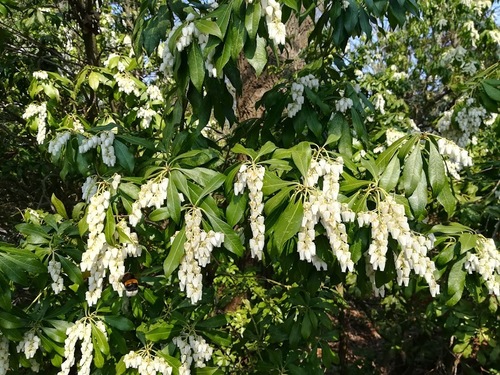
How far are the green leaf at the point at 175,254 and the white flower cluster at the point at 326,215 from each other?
1.37ft

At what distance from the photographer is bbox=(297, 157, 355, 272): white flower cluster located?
5.01 feet

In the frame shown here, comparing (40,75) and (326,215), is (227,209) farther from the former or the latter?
(40,75)

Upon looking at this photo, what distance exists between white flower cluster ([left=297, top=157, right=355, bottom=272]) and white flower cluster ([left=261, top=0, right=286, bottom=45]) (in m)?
0.48

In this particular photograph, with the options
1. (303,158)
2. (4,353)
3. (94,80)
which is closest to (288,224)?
(303,158)

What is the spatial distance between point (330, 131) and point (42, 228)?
1489mm

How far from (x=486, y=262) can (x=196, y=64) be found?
51.9 inches

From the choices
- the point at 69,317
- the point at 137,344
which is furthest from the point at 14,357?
the point at 137,344


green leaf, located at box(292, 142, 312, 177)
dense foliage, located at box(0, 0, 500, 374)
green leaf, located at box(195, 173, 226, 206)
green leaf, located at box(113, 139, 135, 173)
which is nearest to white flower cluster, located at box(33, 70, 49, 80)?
dense foliage, located at box(0, 0, 500, 374)

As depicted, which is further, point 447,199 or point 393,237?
point 447,199

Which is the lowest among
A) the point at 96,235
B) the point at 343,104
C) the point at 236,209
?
the point at 96,235

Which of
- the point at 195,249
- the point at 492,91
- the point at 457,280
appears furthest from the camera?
the point at 492,91

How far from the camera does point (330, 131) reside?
2205 millimetres

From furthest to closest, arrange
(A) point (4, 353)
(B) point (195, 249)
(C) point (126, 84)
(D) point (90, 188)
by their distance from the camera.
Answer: (C) point (126, 84) → (A) point (4, 353) → (D) point (90, 188) → (B) point (195, 249)

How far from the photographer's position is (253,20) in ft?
5.26
